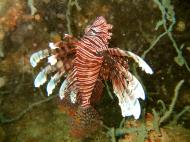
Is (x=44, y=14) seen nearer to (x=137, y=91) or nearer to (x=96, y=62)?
(x=96, y=62)

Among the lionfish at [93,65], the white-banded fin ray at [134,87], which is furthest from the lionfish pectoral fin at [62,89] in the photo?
the white-banded fin ray at [134,87]

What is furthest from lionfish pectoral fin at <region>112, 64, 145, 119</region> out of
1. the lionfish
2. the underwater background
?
the underwater background

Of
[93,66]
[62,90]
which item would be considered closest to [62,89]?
[62,90]

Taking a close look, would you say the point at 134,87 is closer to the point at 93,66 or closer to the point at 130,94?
the point at 130,94

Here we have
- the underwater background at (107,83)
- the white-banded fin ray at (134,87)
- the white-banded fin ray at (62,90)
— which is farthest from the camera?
the underwater background at (107,83)

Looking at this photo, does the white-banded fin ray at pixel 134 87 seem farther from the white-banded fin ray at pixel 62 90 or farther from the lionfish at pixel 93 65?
the white-banded fin ray at pixel 62 90

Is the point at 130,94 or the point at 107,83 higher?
the point at 107,83

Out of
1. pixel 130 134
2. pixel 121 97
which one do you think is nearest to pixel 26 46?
pixel 121 97

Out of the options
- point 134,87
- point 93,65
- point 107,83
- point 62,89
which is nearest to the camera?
point 134,87
